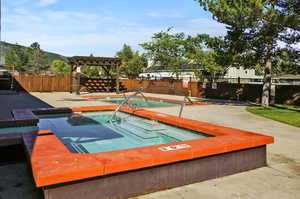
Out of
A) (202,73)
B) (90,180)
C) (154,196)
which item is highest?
(202,73)

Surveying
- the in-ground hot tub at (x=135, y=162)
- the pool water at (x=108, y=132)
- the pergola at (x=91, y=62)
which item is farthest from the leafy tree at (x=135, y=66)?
the in-ground hot tub at (x=135, y=162)

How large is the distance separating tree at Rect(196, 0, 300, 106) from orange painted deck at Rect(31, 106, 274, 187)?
8850 millimetres

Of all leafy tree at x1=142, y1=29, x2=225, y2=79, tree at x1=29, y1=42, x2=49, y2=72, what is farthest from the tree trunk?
tree at x1=29, y1=42, x2=49, y2=72

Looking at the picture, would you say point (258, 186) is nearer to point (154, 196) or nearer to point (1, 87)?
point (154, 196)

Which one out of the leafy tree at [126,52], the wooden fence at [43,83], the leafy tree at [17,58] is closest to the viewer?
the wooden fence at [43,83]

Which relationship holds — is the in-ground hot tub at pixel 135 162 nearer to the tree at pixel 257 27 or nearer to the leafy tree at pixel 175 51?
the tree at pixel 257 27

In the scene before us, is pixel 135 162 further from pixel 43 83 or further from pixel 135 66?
pixel 135 66

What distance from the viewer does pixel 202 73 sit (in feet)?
108

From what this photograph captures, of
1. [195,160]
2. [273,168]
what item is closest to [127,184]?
[195,160]

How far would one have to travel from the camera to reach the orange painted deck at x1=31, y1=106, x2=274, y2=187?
292 centimetres

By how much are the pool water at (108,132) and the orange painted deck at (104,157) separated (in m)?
1.55

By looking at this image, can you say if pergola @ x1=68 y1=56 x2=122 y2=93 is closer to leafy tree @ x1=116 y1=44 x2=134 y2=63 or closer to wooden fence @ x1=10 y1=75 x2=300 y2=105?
wooden fence @ x1=10 y1=75 x2=300 y2=105

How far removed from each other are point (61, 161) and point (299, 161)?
4537 mm

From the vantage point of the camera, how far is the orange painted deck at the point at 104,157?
292 cm
